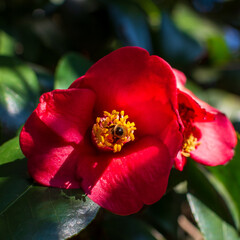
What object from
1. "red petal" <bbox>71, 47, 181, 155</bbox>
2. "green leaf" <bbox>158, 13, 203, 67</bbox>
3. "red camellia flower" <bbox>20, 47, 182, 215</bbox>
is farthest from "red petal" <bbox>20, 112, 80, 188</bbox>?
"green leaf" <bbox>158, 13, 203, 67</bbox>

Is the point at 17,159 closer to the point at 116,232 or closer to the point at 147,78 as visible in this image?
the point at 147,78

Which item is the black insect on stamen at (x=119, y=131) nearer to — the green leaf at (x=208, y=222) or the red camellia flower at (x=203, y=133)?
the red camellia flower at (x=203, y=133)

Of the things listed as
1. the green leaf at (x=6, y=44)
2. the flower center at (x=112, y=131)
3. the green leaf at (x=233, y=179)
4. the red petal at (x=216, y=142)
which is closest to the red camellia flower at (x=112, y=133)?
the flower center at (x=112, y=131)

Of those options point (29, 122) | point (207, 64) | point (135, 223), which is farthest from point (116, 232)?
point (207, 64)

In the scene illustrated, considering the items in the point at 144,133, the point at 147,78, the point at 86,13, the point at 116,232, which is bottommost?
the point at 116,232

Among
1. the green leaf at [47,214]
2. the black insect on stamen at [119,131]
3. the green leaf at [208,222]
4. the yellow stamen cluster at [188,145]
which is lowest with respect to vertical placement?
the green leaf at [208,222]

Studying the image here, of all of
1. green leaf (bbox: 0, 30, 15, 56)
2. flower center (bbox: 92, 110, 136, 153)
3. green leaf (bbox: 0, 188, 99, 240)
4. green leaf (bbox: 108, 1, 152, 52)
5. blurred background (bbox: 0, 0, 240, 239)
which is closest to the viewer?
green leaf (bbox: 0, 188, 99, 240)

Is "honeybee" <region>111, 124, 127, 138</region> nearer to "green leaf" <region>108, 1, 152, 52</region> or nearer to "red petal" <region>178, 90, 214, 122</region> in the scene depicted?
"red petal" <region>178, 90, 214, 122</region>

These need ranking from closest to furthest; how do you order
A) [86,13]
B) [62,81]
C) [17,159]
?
[17,159] < [62,81] < [86,13]
